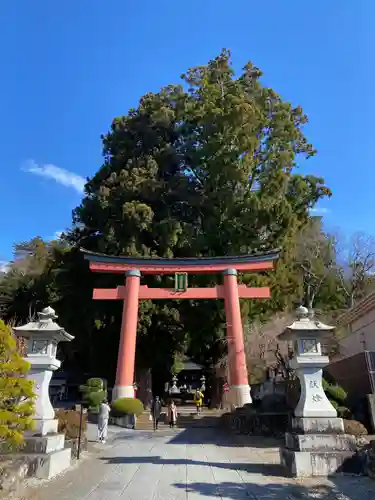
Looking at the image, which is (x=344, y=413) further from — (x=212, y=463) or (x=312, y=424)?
(x=212, y=463)

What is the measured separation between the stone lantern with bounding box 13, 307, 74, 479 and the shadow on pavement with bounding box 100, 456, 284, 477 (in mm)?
1415

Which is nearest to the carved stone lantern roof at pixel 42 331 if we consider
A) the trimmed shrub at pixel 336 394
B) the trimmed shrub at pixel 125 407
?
the trimmed shrub at pixel 336 394

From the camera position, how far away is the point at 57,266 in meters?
25.9

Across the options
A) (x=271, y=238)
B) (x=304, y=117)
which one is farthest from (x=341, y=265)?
(x=304, y=117)

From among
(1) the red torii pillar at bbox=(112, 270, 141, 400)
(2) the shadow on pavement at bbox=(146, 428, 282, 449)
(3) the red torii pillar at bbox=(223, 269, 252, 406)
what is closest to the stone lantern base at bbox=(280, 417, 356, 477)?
(2) the shadow on pavement at bbox=(146, 428, 282, 449)

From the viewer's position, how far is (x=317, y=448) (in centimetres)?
727

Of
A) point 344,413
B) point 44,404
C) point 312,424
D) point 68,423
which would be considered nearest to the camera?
point 312,424

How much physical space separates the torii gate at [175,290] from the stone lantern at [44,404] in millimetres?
10445

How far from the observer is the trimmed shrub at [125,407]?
16781mm

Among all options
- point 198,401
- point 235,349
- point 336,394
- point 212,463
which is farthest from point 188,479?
point 198,401

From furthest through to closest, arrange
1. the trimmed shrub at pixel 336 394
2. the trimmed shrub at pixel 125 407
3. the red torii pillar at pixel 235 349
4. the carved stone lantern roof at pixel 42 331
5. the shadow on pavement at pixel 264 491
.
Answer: the red torii pillar at pixel 235 349 → the trimmed shrub at pixel 125 407 → the trimmed shrub at pixel 336 394 → the carved stone lantern roof at pixel 42 331 → the shadow on pavement at pixel 264 491

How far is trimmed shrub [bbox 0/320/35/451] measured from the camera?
5.46 m

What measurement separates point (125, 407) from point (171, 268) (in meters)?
7.07

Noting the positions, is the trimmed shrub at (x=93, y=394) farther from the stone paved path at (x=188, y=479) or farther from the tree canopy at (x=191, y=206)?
the stone paved path at (x=188, y=479)
